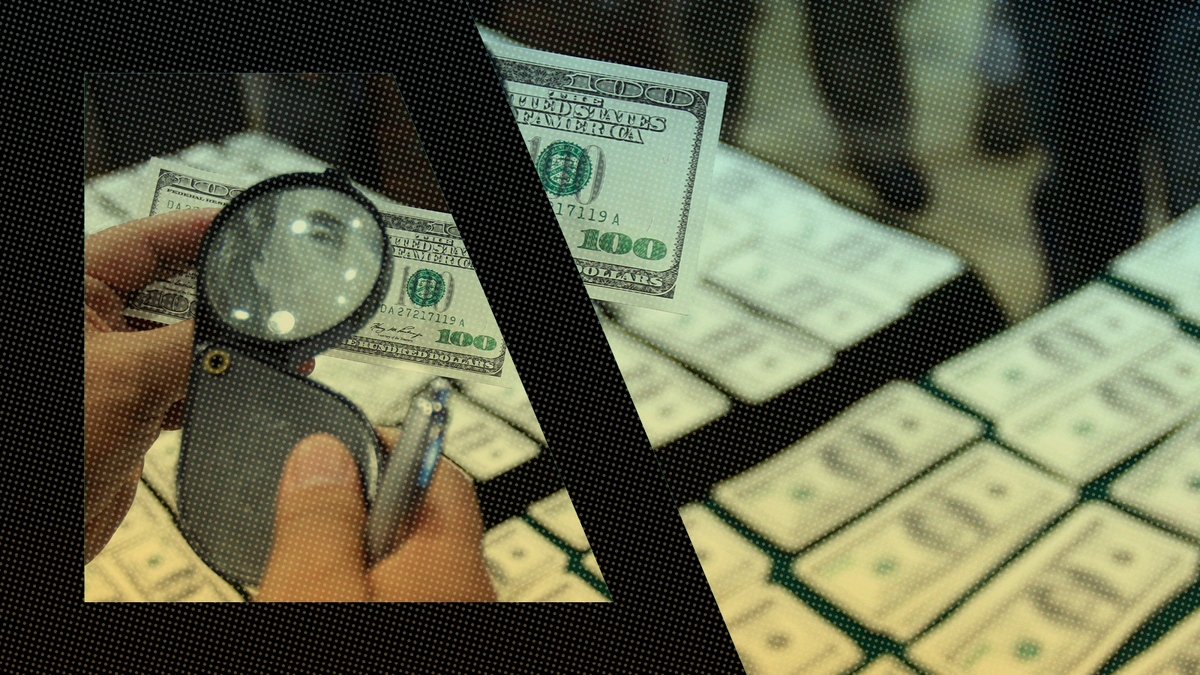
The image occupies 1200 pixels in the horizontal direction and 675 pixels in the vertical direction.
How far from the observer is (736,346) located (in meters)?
0.58

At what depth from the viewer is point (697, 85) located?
1.86 ft

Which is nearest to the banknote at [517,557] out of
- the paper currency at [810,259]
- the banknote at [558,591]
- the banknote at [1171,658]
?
the banknote at [558,591]

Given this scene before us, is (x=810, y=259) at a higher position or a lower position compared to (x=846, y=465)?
higher

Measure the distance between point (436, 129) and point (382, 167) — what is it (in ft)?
0.16

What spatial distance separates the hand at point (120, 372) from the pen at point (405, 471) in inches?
6.1

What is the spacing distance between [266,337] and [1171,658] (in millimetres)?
601

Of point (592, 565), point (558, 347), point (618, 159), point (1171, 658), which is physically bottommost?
point (1171, 658)

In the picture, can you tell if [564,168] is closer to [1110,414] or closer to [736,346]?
[736,346]

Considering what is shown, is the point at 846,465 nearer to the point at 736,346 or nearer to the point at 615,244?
the point at 736,346

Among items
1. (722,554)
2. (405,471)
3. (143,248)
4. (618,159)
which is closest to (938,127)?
(618,159)

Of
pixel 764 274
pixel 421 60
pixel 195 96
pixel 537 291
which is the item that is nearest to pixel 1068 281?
pixel 764 274

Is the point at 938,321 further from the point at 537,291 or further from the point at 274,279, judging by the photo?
the point at 274,279

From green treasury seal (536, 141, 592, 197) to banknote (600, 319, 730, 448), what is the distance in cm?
9

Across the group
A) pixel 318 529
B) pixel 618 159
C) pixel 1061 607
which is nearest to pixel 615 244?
pixel 618 159
